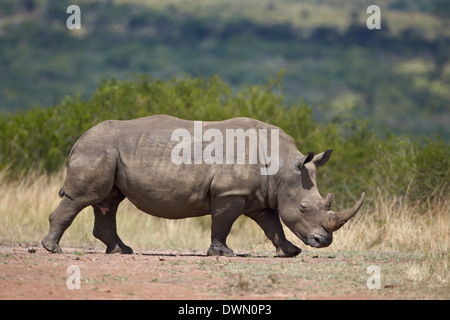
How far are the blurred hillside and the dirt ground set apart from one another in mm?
61527

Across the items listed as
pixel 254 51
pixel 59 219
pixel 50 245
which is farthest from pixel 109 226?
pixel 254 51

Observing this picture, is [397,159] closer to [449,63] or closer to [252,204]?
[252,204]

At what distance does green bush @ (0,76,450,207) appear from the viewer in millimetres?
15922

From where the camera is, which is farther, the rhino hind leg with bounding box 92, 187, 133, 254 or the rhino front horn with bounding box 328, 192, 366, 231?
the rhino hind leg with bounding box 92, 187, 133, 254

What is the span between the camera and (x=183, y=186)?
10.1 m

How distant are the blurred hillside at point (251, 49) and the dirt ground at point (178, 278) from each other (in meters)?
61.5

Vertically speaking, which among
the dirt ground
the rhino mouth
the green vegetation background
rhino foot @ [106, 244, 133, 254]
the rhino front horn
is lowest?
the dirt ground

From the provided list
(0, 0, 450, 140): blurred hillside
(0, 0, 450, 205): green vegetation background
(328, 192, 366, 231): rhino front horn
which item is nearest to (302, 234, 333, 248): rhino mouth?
(328, 192, 366, 231): rhino front horn

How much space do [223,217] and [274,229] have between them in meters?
0.77

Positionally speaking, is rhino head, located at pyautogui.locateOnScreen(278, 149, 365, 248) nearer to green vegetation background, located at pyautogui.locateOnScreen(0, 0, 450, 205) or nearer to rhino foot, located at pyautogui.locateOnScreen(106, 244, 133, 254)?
rhino foot, located at pyautogui.locateOnScreen(106, 244, 133, 254)

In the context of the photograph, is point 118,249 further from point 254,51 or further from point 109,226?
point 254,51

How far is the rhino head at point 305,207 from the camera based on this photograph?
1009cm

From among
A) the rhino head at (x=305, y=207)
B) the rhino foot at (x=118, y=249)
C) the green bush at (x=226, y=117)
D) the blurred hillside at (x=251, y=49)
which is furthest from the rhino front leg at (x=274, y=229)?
the blurred hillside at (x=251, y=49)

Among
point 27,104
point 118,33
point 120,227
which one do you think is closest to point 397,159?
point 120,227
